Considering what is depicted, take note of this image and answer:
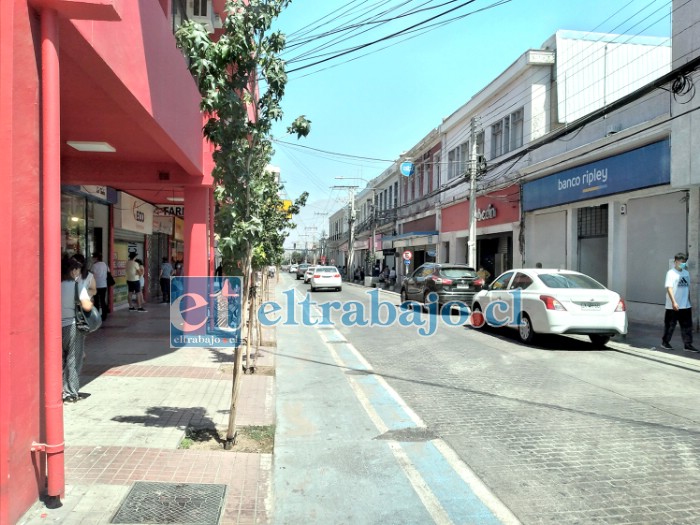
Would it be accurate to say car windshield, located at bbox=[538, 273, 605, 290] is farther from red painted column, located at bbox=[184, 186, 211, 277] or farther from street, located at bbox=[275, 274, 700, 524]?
red painted column, located at bbox=[184, 186, 211, 277]

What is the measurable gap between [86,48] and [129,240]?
13.9 m

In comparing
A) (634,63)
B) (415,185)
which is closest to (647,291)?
(634,63)

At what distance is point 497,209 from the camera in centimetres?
2450

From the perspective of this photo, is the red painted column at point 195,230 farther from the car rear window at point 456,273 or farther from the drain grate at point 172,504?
the car rear window at point 456,273

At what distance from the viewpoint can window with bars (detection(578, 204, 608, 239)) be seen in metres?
17.3

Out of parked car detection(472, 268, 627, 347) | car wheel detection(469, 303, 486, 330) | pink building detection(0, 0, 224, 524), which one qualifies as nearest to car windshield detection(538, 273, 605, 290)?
parked car detection(472, 268, 627, 347)

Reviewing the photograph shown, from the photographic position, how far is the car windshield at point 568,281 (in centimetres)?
1033

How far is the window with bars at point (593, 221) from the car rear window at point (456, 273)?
15.6 feet

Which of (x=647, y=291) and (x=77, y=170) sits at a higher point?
(x=77, y=170)

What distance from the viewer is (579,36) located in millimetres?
21109

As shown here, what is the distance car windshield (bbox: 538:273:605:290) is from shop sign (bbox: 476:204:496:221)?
46.8ft

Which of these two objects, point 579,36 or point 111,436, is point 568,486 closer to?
point 111,436

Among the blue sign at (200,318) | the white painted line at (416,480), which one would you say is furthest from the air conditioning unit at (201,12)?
the white painted line at (416,480)

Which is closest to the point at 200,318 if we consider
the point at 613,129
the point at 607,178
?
the point at 607,178
